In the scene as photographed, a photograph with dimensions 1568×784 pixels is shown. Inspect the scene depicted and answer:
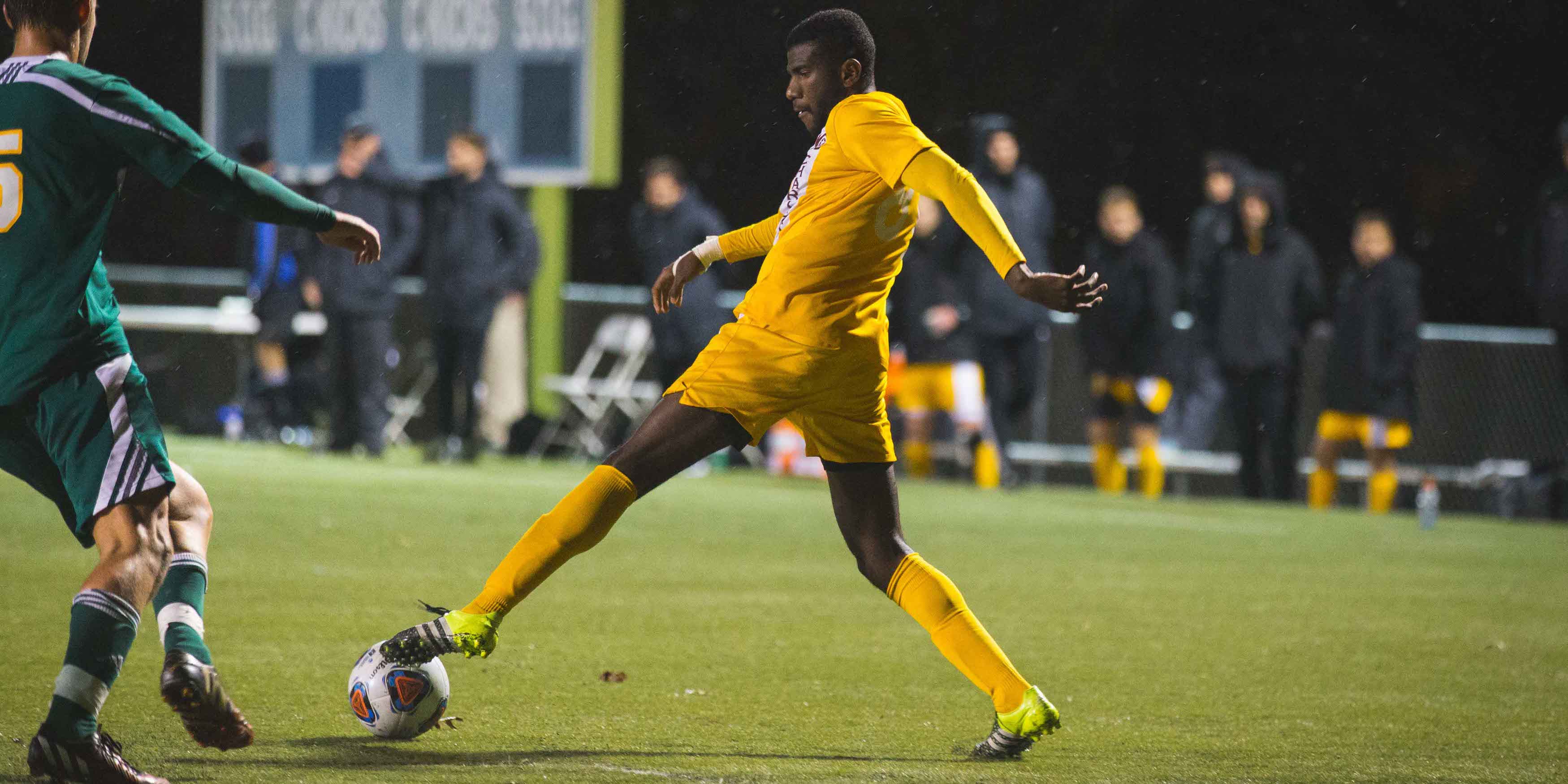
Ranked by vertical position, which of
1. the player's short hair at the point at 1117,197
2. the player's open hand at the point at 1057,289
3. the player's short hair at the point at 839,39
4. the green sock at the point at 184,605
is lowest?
the green sock at the point at 184,605

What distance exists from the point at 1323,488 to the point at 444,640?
1132cm

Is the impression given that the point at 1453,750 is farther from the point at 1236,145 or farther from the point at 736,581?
the point at 1236,145

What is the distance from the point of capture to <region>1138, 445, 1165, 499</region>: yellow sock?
1565 centimetres

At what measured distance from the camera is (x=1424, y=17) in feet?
73.8

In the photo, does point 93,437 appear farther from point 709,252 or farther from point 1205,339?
point 1205,339

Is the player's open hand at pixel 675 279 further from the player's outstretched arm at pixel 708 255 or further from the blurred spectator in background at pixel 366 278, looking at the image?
the blurred spectator in background at pixel 366 278

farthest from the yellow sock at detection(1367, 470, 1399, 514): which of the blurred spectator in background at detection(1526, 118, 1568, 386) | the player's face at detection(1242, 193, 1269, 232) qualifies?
the player's face at detection(1242, 193, 1269, 232)

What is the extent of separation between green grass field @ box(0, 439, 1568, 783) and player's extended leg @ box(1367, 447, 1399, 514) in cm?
135

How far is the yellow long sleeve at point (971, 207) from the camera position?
16.5 ft

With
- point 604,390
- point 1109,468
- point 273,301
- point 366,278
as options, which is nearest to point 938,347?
point 1109,468

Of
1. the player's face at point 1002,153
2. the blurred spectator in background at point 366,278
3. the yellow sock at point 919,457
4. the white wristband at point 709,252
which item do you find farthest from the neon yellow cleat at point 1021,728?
the blurred spectator in background at point 366,278

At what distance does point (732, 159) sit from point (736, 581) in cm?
1550

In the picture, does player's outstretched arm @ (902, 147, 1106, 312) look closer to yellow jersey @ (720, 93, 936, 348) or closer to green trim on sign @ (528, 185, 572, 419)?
yellow jersey @ (720, 93, 936, 348)

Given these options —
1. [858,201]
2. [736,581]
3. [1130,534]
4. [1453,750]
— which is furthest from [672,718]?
[1130,534]
